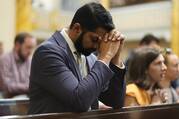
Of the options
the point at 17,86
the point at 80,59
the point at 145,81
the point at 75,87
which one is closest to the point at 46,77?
the point at 75,87

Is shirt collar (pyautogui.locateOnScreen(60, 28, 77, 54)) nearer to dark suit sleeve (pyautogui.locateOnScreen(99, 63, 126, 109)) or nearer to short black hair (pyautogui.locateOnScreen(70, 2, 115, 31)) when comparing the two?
short black hair (pyautogui.locateOnScreen(70, 2, 115, 31))

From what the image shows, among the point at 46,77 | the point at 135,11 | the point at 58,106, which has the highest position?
the point at 46,77

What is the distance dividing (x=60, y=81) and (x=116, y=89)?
1.59 feet

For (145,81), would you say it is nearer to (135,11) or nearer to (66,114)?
(66,114)

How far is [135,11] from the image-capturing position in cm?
1193

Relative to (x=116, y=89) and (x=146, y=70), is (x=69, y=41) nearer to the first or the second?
(x=116, y=89)

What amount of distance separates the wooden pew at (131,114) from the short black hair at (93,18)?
1.55 ft

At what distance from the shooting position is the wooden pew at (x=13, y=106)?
10.9 ft

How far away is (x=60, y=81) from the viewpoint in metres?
2.27

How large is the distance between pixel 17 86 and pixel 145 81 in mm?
2338

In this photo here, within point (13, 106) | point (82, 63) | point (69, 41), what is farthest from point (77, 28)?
point (13, 106)

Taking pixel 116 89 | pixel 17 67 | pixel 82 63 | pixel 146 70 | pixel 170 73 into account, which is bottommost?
pixel 17 67

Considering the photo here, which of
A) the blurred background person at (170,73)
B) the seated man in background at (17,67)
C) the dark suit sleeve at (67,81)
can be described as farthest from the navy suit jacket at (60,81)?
the seated man in background at (17,67)

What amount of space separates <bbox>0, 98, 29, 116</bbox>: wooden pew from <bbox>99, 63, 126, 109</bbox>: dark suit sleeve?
0.94m
